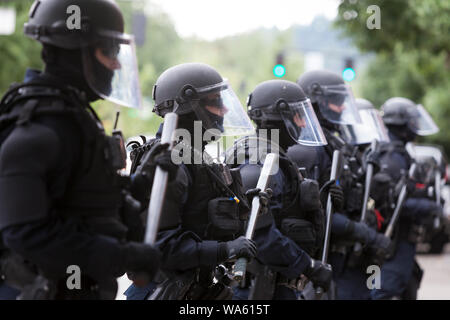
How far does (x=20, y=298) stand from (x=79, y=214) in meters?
0.41

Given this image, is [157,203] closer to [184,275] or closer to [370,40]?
[184,275]

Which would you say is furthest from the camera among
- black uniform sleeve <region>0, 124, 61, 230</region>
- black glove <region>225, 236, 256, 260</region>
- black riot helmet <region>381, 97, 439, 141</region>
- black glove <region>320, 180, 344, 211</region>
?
black riot helmet <region>381, 97, 439, 141</region>

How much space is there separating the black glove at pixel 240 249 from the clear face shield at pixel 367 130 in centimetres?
357

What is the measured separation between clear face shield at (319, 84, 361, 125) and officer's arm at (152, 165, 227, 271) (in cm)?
296

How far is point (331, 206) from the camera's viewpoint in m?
6.03

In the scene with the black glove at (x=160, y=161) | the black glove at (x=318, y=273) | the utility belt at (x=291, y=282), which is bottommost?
the utility belt at (x=291, y=282)

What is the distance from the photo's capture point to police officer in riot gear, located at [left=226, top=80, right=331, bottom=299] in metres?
5.00

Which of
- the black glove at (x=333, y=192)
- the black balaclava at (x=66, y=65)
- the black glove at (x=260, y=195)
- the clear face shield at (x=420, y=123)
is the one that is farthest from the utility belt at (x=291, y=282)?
the clear face shield at (x=420, y=123)

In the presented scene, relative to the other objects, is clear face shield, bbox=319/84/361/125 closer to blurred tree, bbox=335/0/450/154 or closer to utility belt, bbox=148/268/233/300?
utility belt, bbox=148/268/233/300

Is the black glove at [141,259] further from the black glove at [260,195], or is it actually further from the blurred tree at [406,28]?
the blurred tree at [406,28]

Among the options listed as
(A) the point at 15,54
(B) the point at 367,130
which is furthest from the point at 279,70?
(A) the point at 15,54

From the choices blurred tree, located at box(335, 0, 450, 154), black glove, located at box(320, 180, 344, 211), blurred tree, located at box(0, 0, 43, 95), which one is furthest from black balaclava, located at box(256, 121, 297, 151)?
blurred tree, located at box(0, 0, 43, 95)

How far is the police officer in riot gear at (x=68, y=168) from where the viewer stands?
291 centimetres

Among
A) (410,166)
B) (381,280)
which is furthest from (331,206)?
(410,166)
